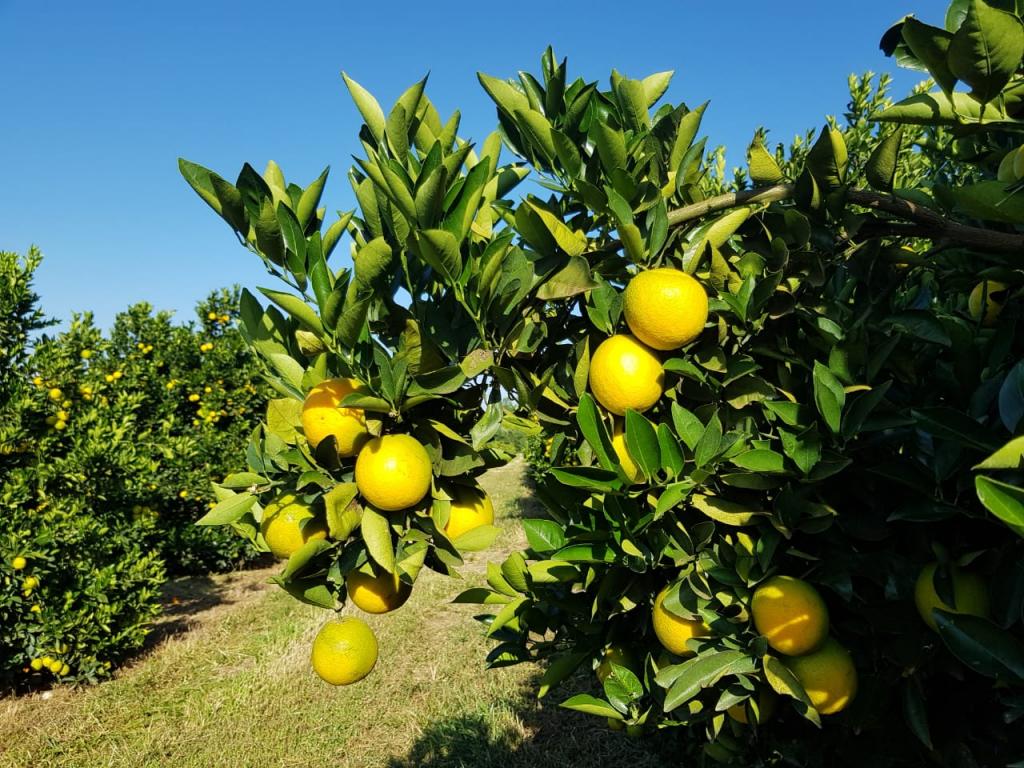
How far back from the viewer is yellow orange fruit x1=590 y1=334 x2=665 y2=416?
3.39 ft

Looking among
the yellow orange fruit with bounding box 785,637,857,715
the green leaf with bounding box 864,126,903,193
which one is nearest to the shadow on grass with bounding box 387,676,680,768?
the yellow orange fruit with bounding box 785,637,857,715

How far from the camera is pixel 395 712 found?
410 cm

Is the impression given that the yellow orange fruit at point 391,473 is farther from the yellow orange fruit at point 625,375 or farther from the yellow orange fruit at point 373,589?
the yellow orange fruit at point 625,375

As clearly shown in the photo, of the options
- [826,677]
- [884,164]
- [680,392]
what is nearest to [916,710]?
[826,677]

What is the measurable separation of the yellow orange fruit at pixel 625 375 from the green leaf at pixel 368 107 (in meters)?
0.53

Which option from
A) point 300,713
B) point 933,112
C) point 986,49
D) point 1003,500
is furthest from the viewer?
point 300,713

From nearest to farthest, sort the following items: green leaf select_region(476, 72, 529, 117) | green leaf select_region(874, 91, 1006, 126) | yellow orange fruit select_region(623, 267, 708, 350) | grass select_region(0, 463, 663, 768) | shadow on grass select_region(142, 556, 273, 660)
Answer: green leaf select_region(874, 91, 1006, 126) → yellow orange fruit select_region(623, 267, 708, 350) → green leaf select_region(476, 72, 529, 117) → grass select_region(0, 463, 663, 768) → shadow on grass select_region(142, 556, 273, 660)

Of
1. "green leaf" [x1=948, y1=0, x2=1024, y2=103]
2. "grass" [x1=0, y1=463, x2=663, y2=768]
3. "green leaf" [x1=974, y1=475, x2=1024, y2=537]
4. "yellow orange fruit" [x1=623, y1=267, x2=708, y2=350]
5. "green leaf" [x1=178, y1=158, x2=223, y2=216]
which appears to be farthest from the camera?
"grass" [x1=0, y1=463, x2=663, y2=768]

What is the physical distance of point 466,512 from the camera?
1146 mm

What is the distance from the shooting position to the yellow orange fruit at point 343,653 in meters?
1.15

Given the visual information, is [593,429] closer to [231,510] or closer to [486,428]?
[486,428]

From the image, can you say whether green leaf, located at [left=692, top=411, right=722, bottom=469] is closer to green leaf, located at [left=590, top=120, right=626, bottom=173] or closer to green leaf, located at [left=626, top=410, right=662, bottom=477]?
green leaf, located at [left=626, top=410, right=662, bottom=477]

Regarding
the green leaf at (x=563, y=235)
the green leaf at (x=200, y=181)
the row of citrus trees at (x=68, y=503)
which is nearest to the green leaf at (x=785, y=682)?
the green leaf at (x=563, y=235)

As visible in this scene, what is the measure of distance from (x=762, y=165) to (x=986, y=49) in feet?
1.17
